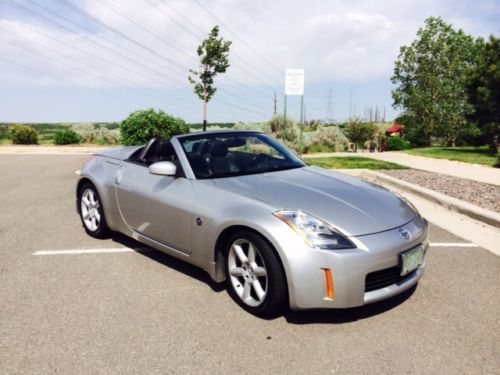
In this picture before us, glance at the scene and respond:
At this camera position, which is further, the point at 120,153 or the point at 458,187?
the point at 458,187

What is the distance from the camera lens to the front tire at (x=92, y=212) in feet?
16.4

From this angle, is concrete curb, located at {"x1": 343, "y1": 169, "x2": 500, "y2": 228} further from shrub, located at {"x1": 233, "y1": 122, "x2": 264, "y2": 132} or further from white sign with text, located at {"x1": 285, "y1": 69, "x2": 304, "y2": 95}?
shrub, located at {"x1": 233, "y1": 122, "x2": 264, "y2": 132}

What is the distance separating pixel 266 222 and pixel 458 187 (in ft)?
24.3

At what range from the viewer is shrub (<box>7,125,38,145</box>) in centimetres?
2630

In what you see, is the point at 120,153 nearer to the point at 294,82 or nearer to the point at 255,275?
the point at 255,275

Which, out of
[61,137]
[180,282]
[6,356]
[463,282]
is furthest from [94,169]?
[61,137]

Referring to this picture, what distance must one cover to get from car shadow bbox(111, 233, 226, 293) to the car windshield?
3.22 ft

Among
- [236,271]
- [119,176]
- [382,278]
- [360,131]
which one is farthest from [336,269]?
[360,131]

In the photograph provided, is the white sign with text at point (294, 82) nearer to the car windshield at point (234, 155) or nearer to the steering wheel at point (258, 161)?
the car windshield at point (234, 155)

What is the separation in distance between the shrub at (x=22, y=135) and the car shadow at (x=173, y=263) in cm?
2478

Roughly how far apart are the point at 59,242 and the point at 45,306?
1.87 meters

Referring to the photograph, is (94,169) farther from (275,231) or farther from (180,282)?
(275,231)

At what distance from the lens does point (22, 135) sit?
1035 inches

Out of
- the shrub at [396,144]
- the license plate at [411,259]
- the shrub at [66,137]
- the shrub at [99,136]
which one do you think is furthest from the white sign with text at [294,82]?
the shrub at [396,144]
